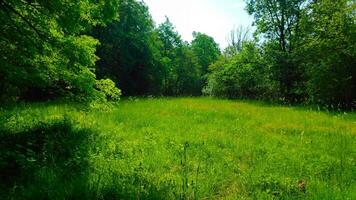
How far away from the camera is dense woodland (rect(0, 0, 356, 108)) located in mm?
8555

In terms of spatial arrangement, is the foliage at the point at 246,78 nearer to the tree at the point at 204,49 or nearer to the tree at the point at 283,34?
the tree at the point at 283,34

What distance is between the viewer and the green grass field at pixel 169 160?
5.34m

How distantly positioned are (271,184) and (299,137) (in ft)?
15.0

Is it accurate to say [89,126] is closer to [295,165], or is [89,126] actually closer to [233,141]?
[233,141]

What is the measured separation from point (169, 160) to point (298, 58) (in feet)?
79.8

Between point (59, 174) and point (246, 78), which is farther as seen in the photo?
point (246, 78)

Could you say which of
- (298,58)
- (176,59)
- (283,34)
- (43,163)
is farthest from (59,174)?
(176,59)

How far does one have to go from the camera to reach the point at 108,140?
28.7 ft

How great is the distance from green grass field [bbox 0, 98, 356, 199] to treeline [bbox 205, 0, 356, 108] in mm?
8981

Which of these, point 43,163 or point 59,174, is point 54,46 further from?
point 59,174

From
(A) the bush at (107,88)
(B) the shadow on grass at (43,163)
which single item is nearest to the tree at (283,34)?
(A) the bush at (107,88)

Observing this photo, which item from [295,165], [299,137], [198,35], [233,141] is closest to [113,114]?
[233,141]

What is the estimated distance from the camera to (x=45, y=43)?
8.67 m

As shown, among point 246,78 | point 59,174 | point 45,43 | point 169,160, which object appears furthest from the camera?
point 246,78
